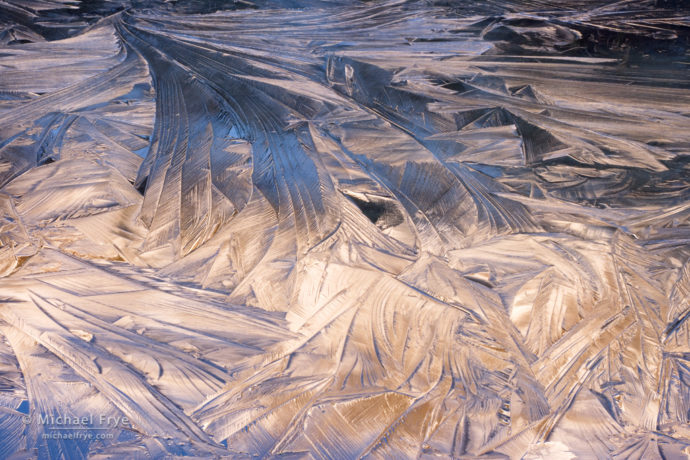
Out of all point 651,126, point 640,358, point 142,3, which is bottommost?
point 640,358

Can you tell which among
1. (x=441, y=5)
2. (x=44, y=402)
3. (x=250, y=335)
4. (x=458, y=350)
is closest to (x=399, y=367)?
(x=458, y=350)

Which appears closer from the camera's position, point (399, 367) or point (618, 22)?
point (399, 367)

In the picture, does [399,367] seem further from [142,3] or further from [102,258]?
[142,3]

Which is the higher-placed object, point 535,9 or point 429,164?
point 535,9

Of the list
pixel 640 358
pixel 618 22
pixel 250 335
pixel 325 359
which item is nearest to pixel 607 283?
pixel 640 358

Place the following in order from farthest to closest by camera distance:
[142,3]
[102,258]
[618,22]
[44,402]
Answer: [142,3] < [618,22] < [102,258] < [44,402]

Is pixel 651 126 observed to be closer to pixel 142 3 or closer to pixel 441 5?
pixel 441 5

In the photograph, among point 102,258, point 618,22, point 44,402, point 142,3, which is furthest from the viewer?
point 142,3
